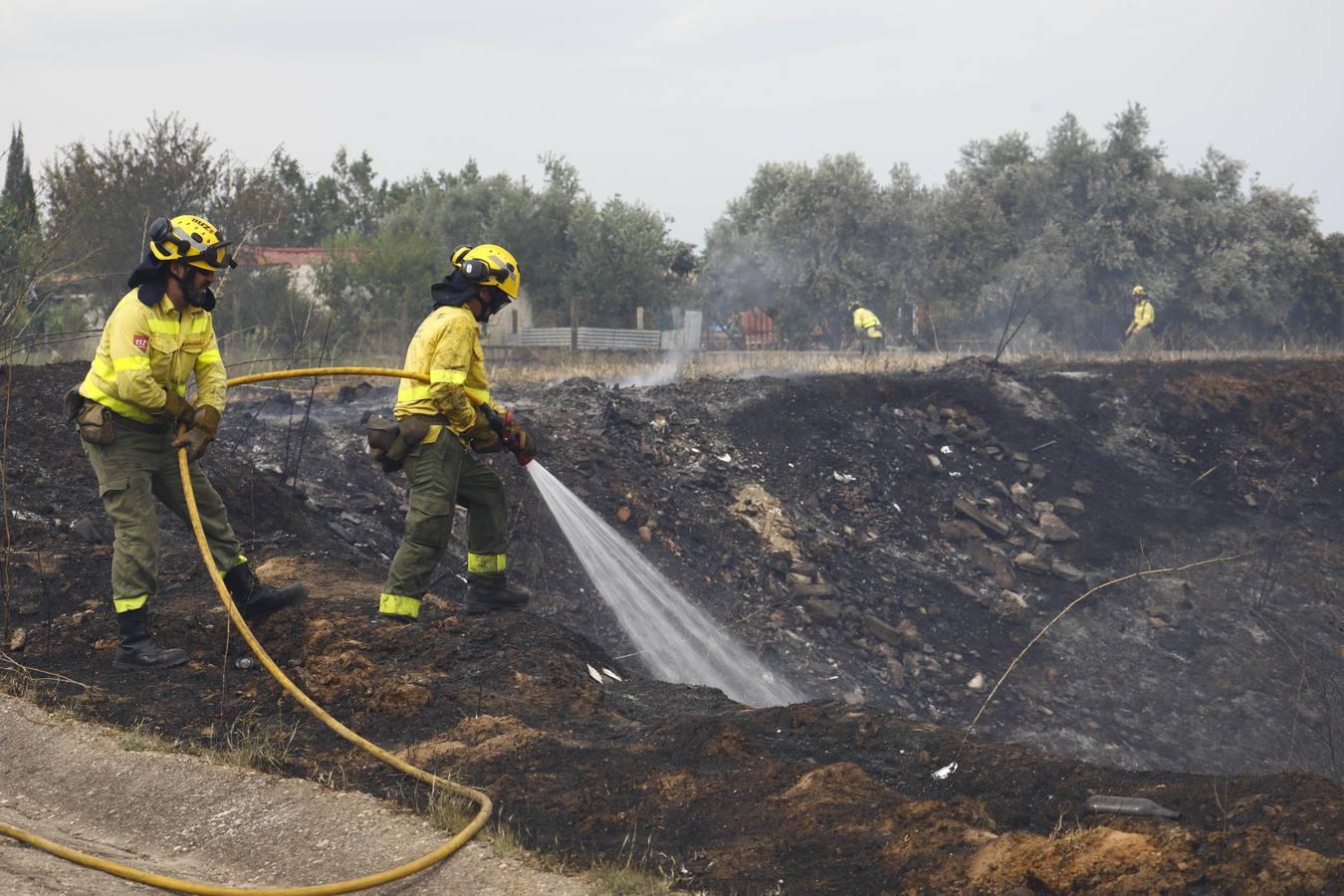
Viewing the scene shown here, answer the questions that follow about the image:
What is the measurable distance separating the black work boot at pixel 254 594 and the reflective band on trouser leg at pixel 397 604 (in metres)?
0.54

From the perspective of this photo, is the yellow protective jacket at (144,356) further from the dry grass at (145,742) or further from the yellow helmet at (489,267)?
the dry grass at (145,742)

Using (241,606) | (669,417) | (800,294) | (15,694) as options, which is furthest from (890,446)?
→ (800,294)

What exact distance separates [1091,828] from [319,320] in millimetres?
18588

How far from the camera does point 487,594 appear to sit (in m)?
6.68

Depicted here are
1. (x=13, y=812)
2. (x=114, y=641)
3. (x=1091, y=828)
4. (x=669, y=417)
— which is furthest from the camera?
(x=669, y=417)

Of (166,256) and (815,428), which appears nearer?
(166,256)

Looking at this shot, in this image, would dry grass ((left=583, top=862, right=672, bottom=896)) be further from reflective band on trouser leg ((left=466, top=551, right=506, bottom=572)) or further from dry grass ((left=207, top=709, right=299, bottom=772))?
reflective band on trouser leg ((left=466, top=551, right=506, bottom=572))

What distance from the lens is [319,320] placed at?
20500mm

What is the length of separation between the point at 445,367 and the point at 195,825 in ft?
8.13

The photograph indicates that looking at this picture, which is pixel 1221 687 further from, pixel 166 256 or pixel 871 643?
pixel 166 256

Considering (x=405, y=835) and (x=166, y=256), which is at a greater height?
(x=166, y=256)

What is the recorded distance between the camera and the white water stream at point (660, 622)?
9.64 m

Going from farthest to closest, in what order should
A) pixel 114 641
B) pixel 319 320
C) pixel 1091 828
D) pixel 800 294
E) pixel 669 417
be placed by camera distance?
pixel 800 294 → pixel 319 320 → pixel 669 417 → pixel 114 641 → pixel 1091 828

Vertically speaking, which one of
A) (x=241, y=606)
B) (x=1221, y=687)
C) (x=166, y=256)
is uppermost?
(x=166, y=256)
